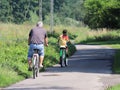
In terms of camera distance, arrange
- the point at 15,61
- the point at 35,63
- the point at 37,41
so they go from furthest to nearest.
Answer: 1. the point at 15,61
2. the point at 37,41
3. the point at 35,63

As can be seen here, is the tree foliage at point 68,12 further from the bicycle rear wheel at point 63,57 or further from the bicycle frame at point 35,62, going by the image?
the bicycle frame at point 35,62

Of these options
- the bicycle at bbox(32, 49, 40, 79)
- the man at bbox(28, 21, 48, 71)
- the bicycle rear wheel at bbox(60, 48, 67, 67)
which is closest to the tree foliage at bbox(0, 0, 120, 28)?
the bicycle rear wheel at bbox(60, 48, 67, 67)

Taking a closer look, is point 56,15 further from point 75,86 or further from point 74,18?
point 75,86

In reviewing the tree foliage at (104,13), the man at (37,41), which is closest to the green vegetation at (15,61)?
the man at (37,41)

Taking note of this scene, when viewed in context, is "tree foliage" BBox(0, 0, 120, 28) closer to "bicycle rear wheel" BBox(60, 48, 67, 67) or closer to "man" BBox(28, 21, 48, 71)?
"bicycle rear wheel" BBox(60, 48, 67, 67)

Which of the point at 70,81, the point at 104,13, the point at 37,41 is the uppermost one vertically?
the point at 37,41

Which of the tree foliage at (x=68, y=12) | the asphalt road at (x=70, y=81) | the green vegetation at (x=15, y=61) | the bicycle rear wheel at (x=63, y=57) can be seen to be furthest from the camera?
the tree foliage at (x=68, y=12)

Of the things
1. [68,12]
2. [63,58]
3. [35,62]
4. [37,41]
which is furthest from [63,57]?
[68,12]

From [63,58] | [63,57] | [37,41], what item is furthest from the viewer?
[63,57]

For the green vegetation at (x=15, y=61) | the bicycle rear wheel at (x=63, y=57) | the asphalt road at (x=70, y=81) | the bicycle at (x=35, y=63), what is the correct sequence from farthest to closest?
the bicycle rear wheel at (x=63, y=57) < the bicycle at (x=35, y=63) < the green vegetation at (x=15, y=61) < the asphalt road at (x=70, y=81)

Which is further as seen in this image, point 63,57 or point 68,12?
point 68,12

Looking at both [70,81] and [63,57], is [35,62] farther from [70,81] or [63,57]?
[63,57]

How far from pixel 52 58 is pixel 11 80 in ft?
32.4

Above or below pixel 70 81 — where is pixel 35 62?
above
